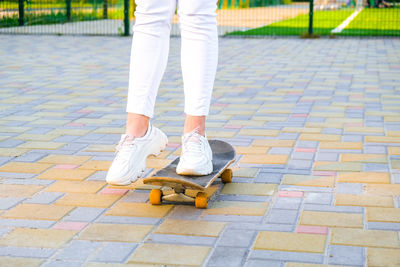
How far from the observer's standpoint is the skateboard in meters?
2.45

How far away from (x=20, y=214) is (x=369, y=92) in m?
3.42

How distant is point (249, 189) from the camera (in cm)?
273

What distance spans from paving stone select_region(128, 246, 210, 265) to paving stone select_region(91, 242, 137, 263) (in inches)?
1.0

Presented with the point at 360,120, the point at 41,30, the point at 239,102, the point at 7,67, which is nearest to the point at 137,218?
the point at 360,120

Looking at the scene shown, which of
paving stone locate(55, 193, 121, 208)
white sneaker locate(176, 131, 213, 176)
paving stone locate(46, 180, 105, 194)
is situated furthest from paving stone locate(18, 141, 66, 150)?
white sneaker locate(176, 131, 213, 176)

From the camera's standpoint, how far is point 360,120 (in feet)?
13.5

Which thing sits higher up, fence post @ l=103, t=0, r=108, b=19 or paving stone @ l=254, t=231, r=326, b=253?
fence post @ l=103, t=0, r=108, b=19

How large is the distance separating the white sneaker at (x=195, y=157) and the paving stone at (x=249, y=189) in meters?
0.16

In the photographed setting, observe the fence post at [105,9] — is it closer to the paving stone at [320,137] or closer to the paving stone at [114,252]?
the paving stone at [320,137]

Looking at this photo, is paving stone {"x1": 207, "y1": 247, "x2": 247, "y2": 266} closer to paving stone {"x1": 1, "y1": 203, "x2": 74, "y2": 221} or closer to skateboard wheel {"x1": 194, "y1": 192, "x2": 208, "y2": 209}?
skateboard wheel {"x1": 194, "y1": 192, "x2": 208, "y2": 209}

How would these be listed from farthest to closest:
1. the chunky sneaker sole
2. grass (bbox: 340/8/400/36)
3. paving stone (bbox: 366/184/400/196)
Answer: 1. grass (bbox: 340/8/400/36)
2. paving stone (bbox: 366/184/400/196)
3. the chunky sneaker sole

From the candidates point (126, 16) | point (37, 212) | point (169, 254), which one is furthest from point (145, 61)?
point (126, 16)

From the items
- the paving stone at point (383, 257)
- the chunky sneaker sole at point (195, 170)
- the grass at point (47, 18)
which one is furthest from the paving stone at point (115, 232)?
the grass at point (47, 18)

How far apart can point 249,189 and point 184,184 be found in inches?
14.9
